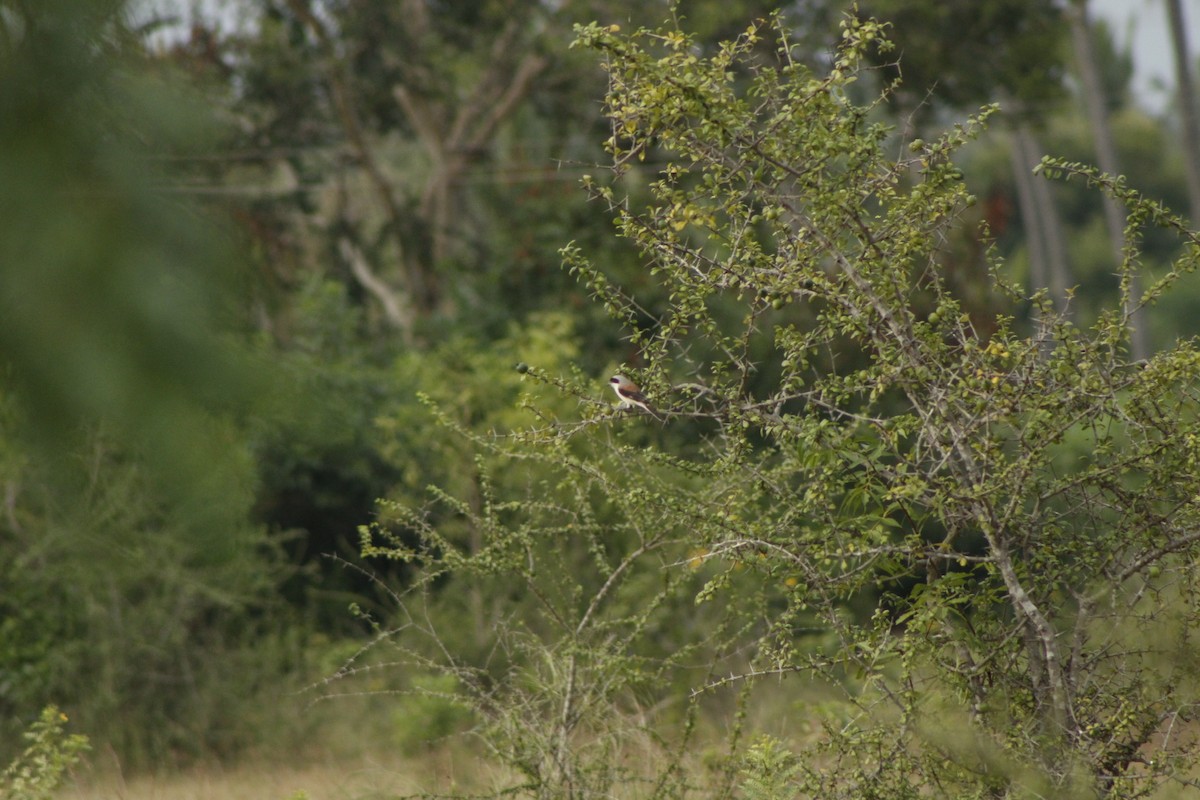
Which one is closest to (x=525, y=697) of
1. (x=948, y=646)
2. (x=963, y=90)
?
(x=948, y=646)

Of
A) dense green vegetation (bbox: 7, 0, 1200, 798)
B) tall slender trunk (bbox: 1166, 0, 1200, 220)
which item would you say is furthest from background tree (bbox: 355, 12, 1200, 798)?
tall slender trunk (bbox: 1166, 0, 1200, 220)

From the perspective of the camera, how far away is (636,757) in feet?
18.9

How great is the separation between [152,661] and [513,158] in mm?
9844

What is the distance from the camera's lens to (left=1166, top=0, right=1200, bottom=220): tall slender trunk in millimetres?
17672

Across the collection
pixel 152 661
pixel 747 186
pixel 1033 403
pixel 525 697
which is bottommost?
pixel 152 661

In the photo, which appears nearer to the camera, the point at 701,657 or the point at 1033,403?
the point at 1033,403

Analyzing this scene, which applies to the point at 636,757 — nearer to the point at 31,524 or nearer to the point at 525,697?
the point at 525,697

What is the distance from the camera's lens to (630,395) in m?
4.36

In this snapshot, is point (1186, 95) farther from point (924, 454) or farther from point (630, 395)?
point (630, 395)

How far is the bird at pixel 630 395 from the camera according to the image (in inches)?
167

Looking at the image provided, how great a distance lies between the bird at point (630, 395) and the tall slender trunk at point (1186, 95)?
15149 millimetres

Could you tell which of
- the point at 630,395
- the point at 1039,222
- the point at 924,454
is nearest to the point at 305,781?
the point at 630,395

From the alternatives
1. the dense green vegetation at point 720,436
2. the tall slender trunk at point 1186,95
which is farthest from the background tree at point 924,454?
the tall slender trunk at point 1186,95

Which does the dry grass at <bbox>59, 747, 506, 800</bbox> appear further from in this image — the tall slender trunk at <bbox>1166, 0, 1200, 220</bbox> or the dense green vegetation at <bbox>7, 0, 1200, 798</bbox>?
the tall slender trunk at <bbox>1166, 0, 1200, 220</bbox>
